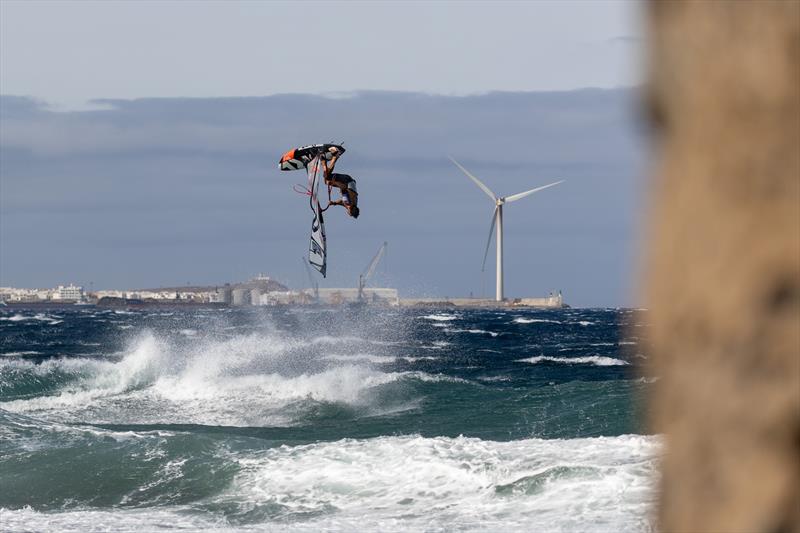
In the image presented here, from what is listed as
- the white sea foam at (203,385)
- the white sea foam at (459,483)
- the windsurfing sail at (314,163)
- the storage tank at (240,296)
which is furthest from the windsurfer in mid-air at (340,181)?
the storage tank at (240,296)

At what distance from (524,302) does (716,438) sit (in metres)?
195

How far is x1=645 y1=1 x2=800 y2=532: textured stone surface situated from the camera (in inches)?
45.7

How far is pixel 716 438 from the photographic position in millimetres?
1204

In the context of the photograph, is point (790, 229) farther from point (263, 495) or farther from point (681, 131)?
point (263, 495)

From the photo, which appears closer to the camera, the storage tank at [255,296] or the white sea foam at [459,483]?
the white sea foam at [459,483]

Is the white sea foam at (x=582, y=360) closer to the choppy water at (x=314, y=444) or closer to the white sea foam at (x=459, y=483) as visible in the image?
the choppy water at (x=314, y=444)

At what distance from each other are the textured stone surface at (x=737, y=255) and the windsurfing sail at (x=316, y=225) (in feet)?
59.4

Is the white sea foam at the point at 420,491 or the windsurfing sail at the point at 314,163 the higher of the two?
the windsurfing sail at the point at 314,163

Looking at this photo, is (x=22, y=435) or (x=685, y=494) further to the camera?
(x=22, y=435)

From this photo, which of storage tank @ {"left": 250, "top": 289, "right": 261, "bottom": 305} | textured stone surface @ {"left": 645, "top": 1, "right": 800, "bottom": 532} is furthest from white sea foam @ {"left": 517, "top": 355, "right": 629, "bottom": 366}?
storage tank @ {"left": 250, "top": 289, "right": 261, "bottom": 305}

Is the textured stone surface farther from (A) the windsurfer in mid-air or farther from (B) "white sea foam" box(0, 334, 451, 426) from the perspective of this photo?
(B) "white sea foam" box(0, 334, 451, 426)

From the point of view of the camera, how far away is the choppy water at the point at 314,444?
571 inches

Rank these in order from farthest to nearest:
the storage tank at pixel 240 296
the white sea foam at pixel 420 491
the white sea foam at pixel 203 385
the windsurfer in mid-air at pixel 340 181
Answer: the storage tank at pixel 240 296 → the white sea foam at pixel 203 385 → the windsurfer in mid-air at pixel 340 181 → the white sea foam at pixel 420 491

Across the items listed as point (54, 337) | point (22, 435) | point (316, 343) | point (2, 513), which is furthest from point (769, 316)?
point (54, 337)
